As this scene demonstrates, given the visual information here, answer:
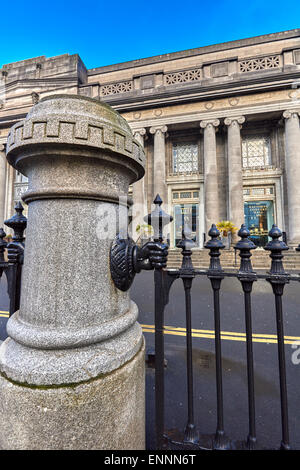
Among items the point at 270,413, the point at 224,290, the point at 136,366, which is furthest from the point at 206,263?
the point at 136,366

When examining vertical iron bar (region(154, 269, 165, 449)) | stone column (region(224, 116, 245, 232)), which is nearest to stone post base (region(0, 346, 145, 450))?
vertical iron bar (region(154, 269, 165, 449))

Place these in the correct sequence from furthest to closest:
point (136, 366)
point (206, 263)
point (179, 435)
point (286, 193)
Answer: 1. point (286, 193)
2. point (206, 263)
3. point (179, 435)
4. point (136, 366)

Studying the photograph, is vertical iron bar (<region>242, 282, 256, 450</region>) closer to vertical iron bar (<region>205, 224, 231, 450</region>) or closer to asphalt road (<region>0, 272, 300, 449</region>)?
vertical iron bar (<region>205, 224, 231, 450</region>)

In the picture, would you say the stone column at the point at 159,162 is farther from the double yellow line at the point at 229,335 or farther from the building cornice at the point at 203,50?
the double yellow line at the point at 229,335

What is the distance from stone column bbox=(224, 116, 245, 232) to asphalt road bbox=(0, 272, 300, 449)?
14074mm

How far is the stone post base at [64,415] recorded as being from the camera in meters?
0.95

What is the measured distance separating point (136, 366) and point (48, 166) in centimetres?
124

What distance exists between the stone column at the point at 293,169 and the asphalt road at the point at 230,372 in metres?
14.6

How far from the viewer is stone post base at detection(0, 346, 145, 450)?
0.95 metres

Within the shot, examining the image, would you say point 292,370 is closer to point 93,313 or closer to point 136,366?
point 136,366

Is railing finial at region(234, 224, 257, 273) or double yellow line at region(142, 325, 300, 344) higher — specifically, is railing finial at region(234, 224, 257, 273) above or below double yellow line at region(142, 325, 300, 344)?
above

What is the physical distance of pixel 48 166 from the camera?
1.17 metres

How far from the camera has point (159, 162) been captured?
2009 cm

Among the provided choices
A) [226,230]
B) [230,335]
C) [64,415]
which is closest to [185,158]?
[226,230]
